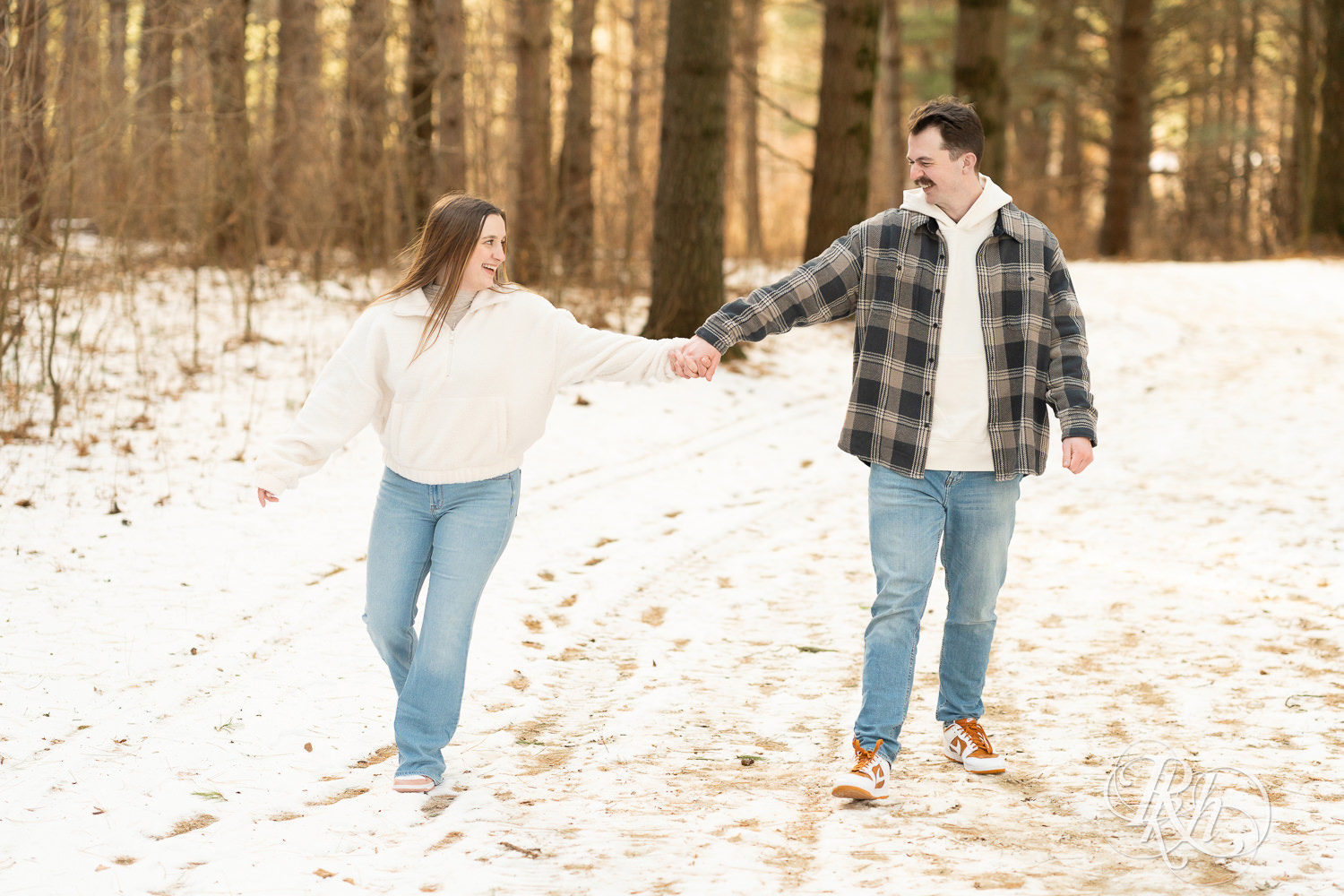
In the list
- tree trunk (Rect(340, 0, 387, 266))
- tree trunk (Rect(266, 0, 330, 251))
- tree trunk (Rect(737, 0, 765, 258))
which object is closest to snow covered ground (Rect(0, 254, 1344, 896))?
tree trunk (Rect(266, 0, 330, 251))

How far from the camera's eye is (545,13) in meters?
17.1

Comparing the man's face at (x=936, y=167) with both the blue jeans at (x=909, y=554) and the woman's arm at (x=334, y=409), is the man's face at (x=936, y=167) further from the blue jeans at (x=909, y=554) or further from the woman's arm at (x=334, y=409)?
the woman's arm at (x=334, y=409)

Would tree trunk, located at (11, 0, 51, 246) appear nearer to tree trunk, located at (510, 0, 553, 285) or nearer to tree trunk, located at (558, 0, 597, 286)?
tree trunk, located at (510, 0, 553, 285)

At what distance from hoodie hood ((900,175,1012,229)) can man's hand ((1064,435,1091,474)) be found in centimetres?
80

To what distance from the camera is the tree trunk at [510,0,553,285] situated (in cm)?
1553

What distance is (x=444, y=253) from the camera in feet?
13.2

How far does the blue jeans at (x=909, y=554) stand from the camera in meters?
3.99

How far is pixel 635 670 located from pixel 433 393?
196cm

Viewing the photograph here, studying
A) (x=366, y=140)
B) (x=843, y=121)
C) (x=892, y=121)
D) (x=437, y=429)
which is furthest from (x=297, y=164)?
(x=892, y=121)

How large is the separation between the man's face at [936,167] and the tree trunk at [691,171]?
753cm

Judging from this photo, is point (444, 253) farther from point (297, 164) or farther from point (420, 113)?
point (420, 113)

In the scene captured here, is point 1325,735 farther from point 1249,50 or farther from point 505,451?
point 1249,50

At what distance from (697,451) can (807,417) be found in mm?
1823


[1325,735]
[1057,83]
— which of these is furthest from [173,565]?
[1057,83]
